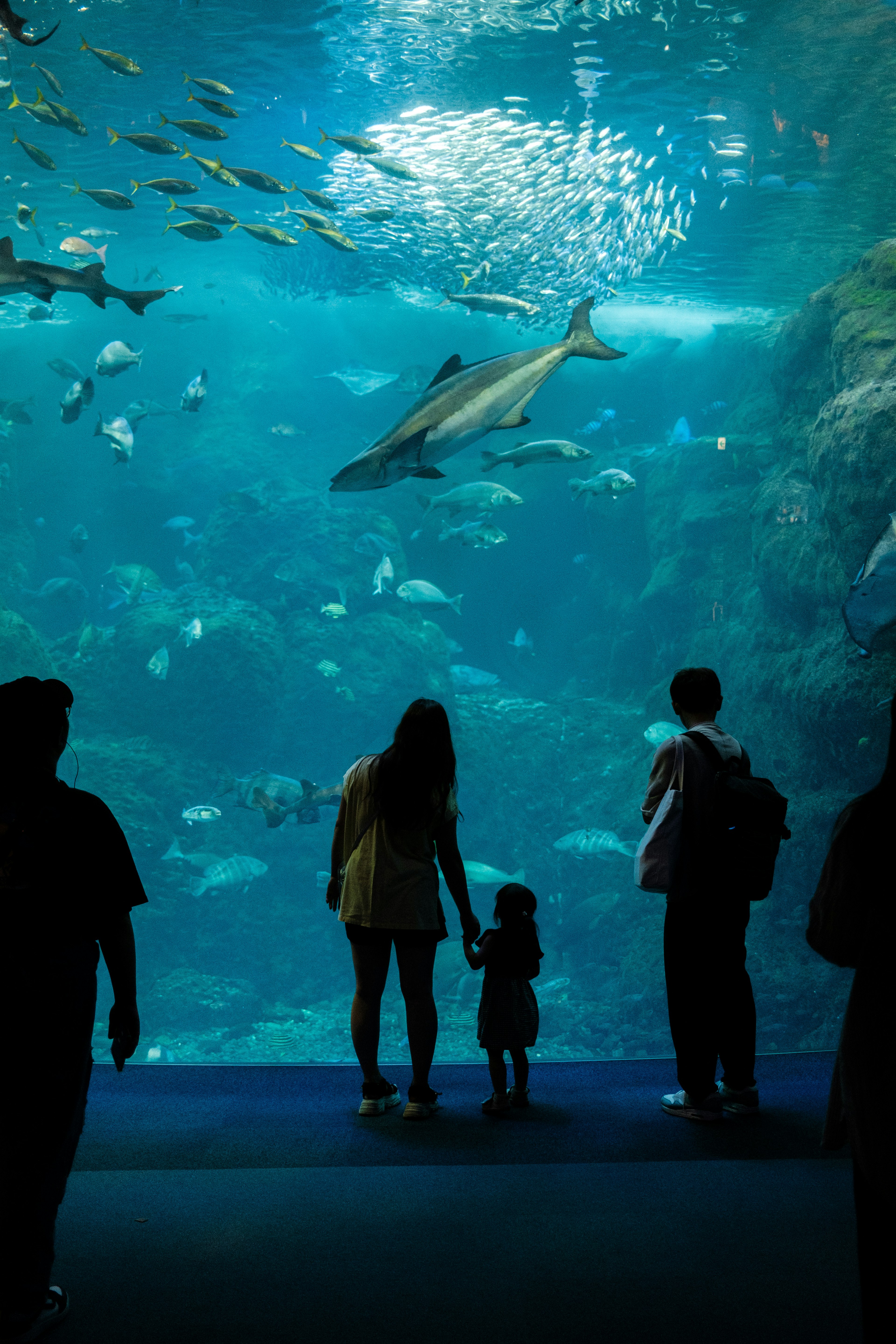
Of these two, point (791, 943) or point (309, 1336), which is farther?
point (791, 943)

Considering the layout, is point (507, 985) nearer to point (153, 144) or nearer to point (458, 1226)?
point (458, 1226)

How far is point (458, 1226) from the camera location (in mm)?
2480

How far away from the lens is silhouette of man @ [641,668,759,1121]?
3197mm

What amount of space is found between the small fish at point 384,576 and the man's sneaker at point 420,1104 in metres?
10.5

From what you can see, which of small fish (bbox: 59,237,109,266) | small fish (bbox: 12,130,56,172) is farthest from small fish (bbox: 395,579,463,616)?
small fish (bbox: 12,130,56,172)

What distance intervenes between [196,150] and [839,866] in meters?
19.6

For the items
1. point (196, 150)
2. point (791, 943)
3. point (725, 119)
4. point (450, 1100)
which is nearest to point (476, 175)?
point (725, 119)

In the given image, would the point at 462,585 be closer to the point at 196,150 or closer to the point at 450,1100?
the point at 196,150

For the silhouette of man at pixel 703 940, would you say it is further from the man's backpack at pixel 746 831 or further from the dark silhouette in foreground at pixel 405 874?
the dark silhouette in foreground at pixel 405 874

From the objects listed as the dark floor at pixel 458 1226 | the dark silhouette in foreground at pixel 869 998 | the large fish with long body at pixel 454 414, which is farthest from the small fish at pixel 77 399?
the dark silhouette in foreground at pixel 869 998

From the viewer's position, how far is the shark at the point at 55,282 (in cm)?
534

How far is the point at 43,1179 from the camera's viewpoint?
6.37 feet

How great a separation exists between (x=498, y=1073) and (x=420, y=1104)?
381mm

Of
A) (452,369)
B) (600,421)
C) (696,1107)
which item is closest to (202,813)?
(452,369)
